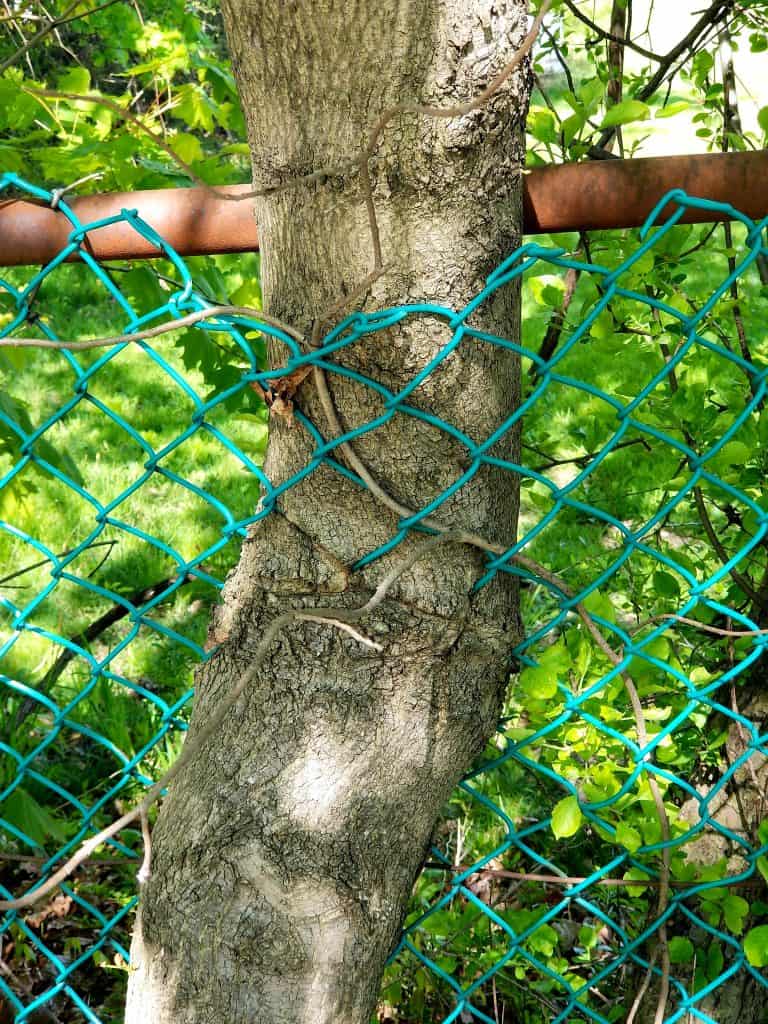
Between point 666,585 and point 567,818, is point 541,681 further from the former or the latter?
point 666,585

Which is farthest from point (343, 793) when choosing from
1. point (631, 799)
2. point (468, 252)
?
point (468, 252)

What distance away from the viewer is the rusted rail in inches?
46.7

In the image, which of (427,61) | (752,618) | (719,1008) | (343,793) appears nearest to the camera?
(427,61)

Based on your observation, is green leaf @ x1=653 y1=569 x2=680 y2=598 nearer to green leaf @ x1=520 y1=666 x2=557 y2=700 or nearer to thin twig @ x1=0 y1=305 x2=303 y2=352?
green leaf @ x1=520 y1=666 x2=557 y2=700

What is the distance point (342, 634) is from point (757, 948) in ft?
2.84

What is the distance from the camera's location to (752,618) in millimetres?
1861

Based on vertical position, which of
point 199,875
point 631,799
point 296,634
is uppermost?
point 296,634

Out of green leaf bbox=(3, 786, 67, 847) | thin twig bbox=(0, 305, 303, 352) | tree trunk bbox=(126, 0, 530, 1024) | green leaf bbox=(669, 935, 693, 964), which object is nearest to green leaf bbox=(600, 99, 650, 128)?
tree trunk bbox=(126, 0, 530, 1024)

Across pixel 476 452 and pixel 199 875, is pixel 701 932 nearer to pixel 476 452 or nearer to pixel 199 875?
pixel 199 875

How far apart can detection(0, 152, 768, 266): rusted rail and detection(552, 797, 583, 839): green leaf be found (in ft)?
2.69

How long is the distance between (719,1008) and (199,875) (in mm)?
1028

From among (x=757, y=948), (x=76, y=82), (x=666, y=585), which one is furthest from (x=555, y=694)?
(x=76, y=82)

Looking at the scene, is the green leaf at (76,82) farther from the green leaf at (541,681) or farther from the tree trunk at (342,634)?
the green leaf at (541,681)

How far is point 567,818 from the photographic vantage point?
143 cm
